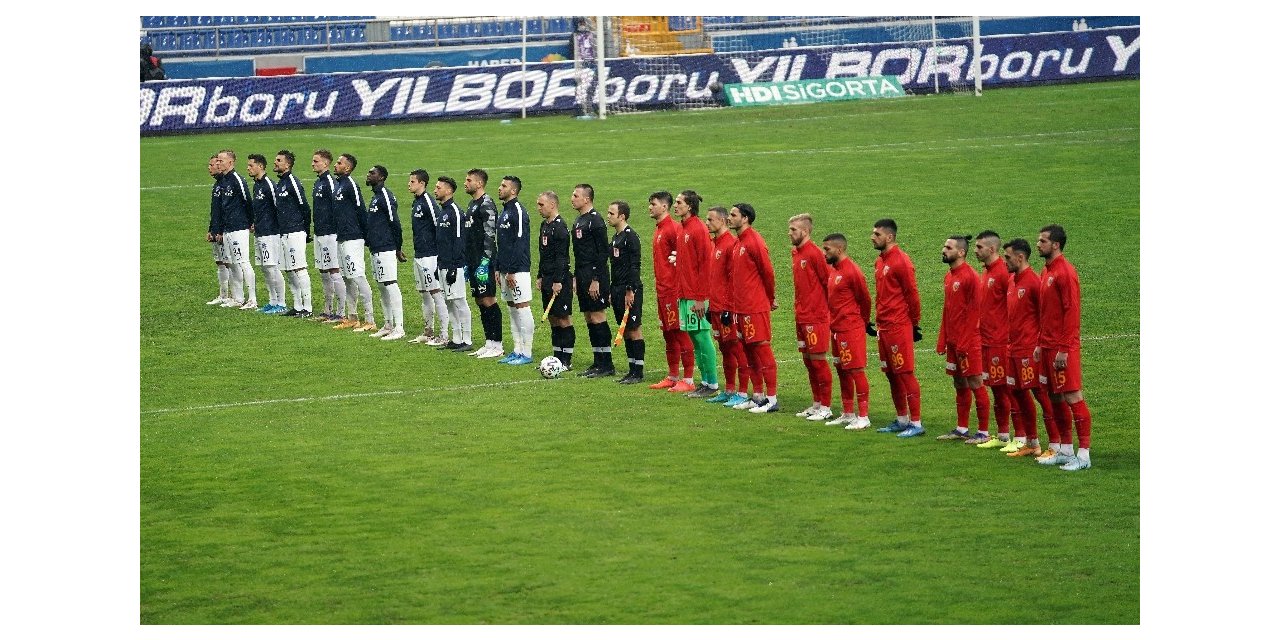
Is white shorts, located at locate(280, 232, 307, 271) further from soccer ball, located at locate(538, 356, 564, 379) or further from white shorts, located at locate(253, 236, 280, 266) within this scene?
soccer ball, located at locate(538, 356, 564, 379)

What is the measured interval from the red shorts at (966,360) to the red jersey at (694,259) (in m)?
2.57

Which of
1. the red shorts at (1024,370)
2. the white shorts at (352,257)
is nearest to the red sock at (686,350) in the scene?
the red shorts at (1024,370)

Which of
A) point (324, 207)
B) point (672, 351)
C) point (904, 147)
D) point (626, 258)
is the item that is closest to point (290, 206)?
point (324, 207)

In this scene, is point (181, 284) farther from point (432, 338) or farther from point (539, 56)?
point (539, 56)

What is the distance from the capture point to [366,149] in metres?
34.3

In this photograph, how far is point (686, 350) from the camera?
15992 mm

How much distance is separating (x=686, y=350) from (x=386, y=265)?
4260 millimetres

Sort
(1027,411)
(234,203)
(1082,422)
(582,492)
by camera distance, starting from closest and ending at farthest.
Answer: (582,492), (1082,422), (1027,411), (234,203)

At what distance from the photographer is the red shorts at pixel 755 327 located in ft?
48.4

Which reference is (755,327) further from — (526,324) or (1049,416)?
(526,324)

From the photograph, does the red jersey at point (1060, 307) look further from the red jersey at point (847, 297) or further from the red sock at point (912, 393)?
the red jersey at point (847, 297)

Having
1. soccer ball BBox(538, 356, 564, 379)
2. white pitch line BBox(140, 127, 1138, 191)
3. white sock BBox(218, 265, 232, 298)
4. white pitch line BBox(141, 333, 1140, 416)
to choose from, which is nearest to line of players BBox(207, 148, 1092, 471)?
soccer ball BBox(538, 356, 564, 379)

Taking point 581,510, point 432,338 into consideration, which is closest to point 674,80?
point 432,338

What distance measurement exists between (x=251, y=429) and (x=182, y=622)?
5077 mm
